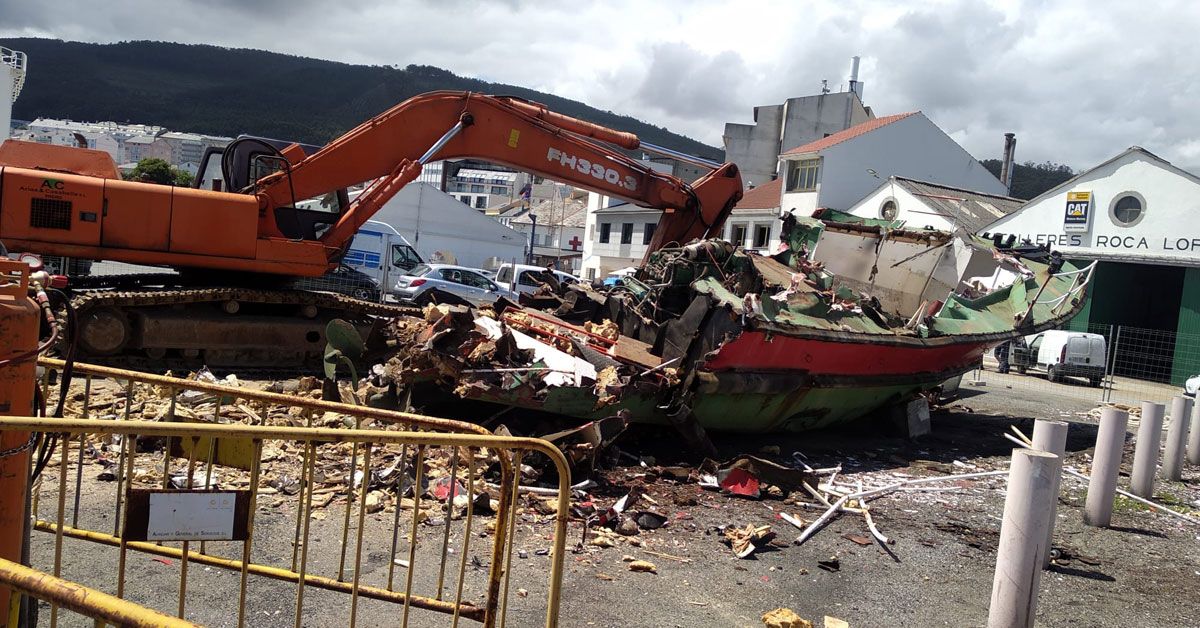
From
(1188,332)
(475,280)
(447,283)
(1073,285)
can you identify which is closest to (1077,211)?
(1188,332)

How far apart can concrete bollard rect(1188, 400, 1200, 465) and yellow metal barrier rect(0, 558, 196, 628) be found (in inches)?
416

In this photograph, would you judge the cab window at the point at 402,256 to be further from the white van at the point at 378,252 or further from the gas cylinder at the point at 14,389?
the gas cylinder at the point at 14,389

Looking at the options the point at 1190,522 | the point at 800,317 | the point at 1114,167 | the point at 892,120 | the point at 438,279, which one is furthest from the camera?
the point at 892,120

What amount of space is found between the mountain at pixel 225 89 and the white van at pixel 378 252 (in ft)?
277

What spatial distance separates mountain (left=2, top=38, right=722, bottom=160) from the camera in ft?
411

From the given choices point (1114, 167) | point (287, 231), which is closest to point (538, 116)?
point (287, 231)

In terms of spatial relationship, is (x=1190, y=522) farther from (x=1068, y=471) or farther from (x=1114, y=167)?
(x=1114, y=167)

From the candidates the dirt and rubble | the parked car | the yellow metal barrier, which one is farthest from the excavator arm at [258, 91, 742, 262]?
the yellow metal barrier

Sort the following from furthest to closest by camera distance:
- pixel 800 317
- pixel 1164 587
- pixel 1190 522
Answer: pixel 800 317
pixel 1190 522
pixel 1164 587

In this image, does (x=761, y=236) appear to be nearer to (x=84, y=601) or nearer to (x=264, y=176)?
(x=264, y=176)

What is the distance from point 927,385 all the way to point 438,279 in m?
13.7

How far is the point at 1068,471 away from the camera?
311 inches

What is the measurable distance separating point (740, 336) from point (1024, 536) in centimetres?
345

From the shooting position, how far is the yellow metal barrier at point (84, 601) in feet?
6.43
